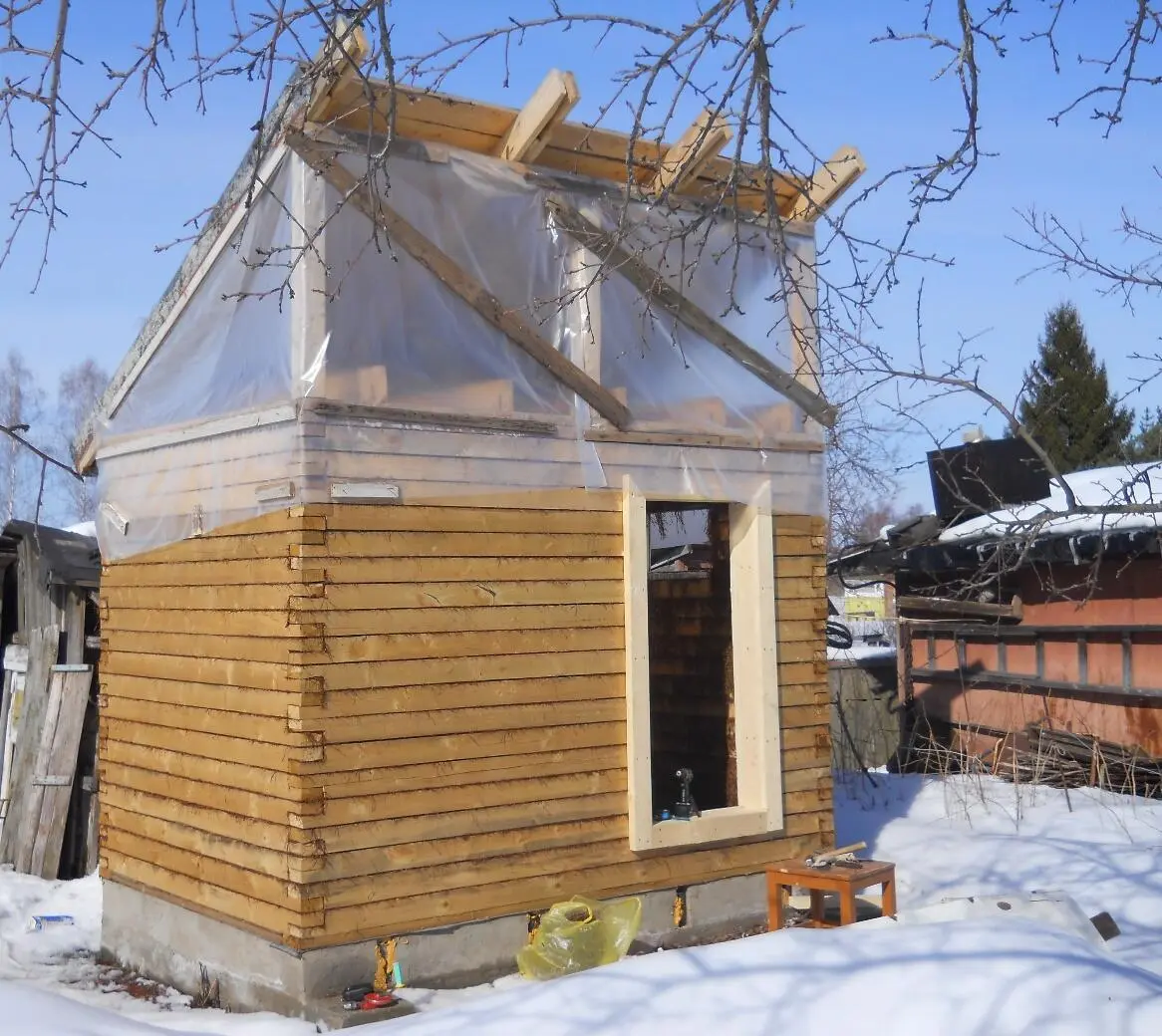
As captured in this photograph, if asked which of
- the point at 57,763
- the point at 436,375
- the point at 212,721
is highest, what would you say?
the point at 436,375

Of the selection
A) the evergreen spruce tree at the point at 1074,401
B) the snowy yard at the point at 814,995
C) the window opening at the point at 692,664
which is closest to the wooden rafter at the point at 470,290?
the window opening at the point at 692,664

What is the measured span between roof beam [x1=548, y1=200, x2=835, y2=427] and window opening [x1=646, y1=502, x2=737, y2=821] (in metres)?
1.01

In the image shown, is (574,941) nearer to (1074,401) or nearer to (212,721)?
(212,721)

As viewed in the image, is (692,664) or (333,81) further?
(692,664)

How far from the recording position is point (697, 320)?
27.7 feet

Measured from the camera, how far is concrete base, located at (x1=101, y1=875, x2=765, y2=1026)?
6707 millimetres

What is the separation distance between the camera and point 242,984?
23.4 ft

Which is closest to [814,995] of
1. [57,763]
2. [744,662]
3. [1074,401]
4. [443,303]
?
[744,662]

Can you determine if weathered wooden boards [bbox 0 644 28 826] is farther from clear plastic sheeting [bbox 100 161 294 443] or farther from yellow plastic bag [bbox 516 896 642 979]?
yellow plastic bag [bbox 516 896 642 979]

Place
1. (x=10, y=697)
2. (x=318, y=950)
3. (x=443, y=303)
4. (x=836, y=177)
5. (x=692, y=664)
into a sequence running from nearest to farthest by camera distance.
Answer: (x=318, y=950) → (x=443, y=303) → (x=836, y=177) → (x=692, y=664) → (x=10, y=697)

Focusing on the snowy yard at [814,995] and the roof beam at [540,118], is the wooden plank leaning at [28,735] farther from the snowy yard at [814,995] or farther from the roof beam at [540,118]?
the roof beam at [540,118]

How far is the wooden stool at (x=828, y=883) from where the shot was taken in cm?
737

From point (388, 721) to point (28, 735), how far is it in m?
5.53

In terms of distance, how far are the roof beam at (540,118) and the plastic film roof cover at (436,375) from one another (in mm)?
144
